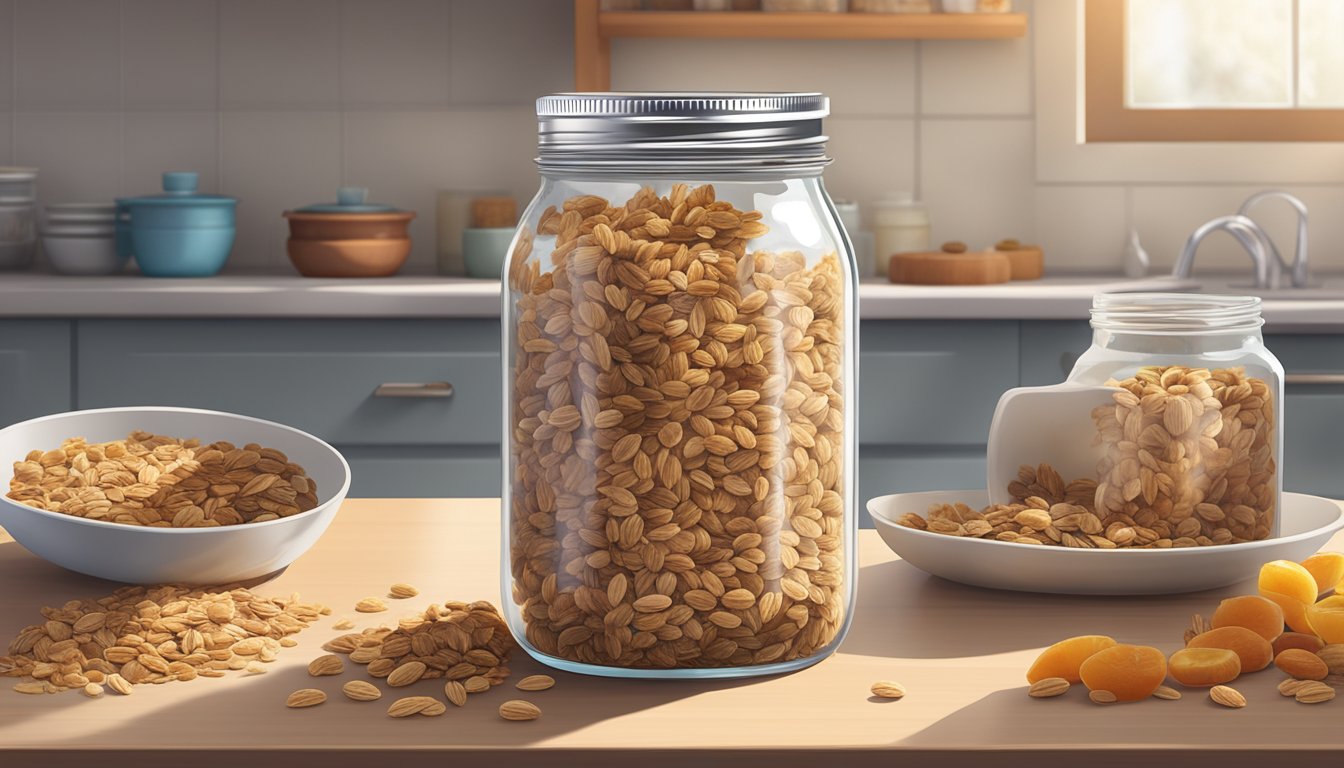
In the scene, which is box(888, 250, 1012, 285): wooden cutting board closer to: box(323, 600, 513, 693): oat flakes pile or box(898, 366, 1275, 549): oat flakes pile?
box(898, 366, 1275, 549): oat flakes pile

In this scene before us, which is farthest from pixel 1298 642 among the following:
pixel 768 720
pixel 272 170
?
pixel 272 170

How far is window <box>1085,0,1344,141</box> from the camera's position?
318 cm

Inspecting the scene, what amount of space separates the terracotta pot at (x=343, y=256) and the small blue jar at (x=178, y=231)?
16cm

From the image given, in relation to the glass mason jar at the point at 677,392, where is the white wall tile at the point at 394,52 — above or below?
above

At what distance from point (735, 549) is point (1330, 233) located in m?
2.92

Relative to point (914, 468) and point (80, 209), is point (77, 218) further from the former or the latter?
point (914, 468)

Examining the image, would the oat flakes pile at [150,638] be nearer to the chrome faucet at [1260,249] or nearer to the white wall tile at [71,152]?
the chrome faucet at [1260,249]

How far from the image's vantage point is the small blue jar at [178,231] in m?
2.83

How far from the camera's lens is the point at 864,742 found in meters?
0.62

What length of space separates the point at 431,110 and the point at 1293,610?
2.66 meters

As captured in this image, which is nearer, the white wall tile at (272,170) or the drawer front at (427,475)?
the drawer front at (427,475)

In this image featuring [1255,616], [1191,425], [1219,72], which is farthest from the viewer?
[1219,72]

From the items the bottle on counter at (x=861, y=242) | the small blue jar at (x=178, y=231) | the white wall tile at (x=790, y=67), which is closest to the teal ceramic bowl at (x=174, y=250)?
the small blue jar at (x=178, y=231)

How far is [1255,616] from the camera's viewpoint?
2.48 ft
